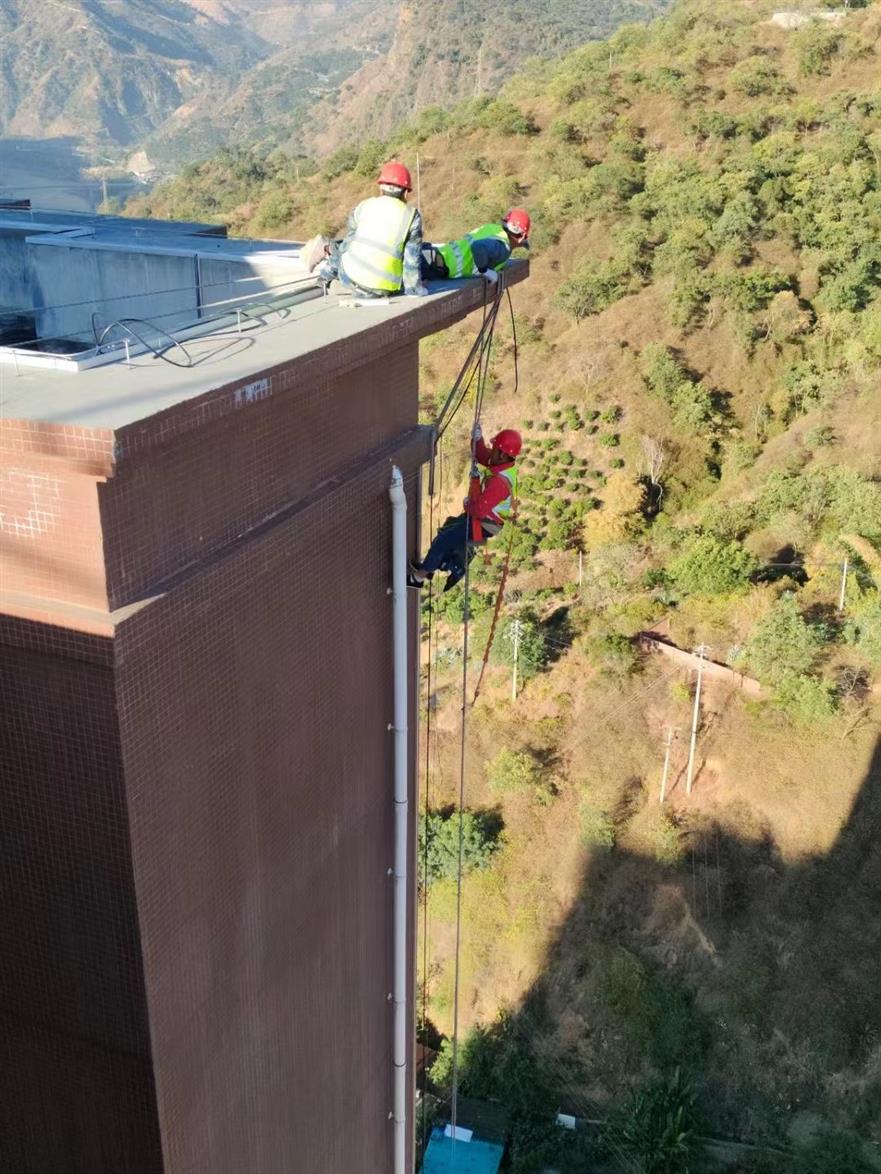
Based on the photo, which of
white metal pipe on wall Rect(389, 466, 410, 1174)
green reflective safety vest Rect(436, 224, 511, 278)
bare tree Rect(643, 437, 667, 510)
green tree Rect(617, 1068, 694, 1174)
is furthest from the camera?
bare tree Rect(643, 437, 667, 510)

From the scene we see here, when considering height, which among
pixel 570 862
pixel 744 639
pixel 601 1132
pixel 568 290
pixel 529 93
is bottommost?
pixel 601 1132

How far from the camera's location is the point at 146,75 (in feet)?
313

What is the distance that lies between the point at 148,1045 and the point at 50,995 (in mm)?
439

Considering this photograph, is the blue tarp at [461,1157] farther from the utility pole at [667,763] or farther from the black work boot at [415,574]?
the black work boot at [415,574]

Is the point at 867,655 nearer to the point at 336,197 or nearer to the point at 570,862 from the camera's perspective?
the point at 570,862

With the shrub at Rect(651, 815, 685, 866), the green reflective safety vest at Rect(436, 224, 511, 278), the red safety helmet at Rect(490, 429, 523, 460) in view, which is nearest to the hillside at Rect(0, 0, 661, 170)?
the shrub at Rect(651, 815, 685, 866)

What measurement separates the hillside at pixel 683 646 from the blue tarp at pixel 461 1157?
0.48 meters

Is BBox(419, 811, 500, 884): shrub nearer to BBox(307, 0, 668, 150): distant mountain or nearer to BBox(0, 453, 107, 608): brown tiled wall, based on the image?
BBox(0, 453, 107, 608): brown tiled wall

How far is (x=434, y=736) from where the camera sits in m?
18.2

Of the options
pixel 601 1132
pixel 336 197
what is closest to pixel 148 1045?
pixel 601 1132

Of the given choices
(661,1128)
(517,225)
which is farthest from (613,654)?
(517,225)

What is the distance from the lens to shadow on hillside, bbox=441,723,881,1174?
1284 centimetres

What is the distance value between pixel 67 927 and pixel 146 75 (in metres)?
107

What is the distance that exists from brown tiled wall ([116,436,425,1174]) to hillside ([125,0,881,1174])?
310cm
